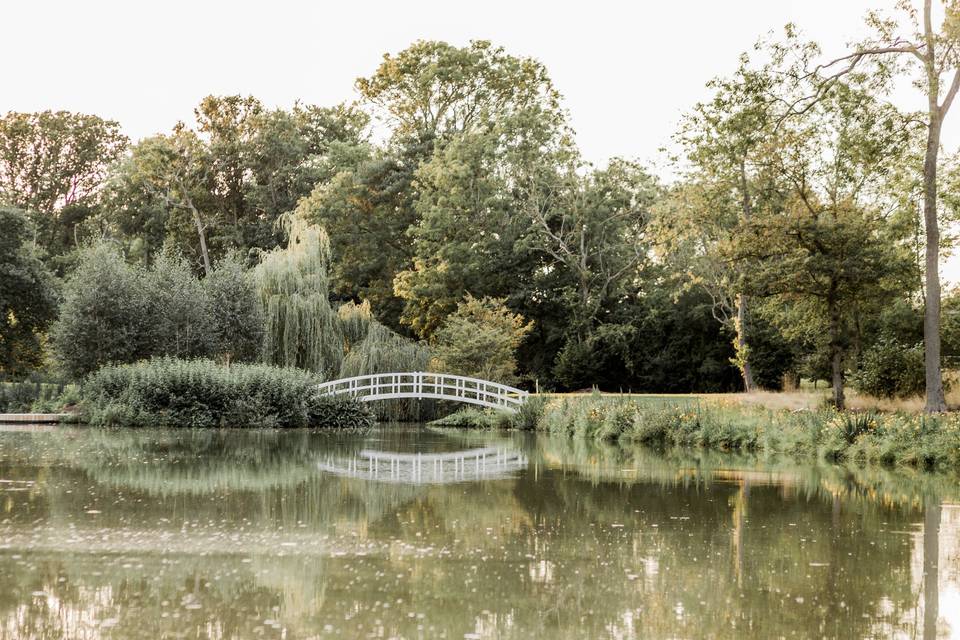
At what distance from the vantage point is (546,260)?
152 feet

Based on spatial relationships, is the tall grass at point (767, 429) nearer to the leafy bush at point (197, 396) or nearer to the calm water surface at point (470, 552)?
the calm water surface at point (470, 552)

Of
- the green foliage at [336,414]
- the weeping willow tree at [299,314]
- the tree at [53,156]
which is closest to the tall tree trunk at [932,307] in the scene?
the green foliage at [336,414]

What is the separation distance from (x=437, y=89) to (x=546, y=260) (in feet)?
31.3

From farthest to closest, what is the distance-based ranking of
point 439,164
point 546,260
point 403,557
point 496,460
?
point 546,260 < point 439,164 < point 496,460 < point 403,557

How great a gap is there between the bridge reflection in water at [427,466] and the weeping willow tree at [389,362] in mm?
11578

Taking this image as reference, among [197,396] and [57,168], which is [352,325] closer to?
[197,396]

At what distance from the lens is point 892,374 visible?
28672mm

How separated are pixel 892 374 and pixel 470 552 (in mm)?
22084

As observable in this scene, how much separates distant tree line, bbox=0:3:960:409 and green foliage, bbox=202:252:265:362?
0.07 meters

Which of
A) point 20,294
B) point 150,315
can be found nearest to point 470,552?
point 150,315

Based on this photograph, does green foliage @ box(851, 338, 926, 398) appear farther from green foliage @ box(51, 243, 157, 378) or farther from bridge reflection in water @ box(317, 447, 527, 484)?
green foliage @ box(51, 243, 157, 378)

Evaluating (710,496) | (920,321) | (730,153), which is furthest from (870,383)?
(710,496)

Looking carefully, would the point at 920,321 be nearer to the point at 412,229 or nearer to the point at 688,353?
the point at 688,353

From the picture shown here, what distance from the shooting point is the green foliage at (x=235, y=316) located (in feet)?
110
